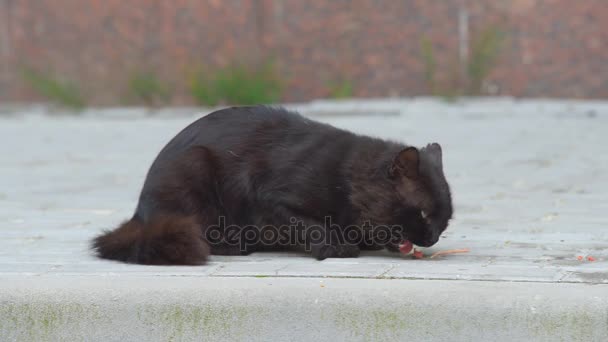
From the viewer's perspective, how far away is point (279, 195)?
3.69 meters

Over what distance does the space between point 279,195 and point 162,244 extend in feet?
1.64

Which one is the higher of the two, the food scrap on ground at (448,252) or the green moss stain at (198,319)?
the food scrap on ground at (448,252)

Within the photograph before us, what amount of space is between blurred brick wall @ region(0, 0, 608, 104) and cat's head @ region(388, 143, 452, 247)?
7754 millimetres

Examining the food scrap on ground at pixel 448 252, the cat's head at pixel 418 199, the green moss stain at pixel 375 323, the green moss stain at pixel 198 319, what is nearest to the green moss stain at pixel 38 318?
the green moss stain at pixel 198 319

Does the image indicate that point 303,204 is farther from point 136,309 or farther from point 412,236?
point 136,309

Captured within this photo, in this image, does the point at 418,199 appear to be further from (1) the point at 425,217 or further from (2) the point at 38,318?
(2) the point at 38,318

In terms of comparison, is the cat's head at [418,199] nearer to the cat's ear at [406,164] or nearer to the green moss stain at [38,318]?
the cat's ear at [406,164]

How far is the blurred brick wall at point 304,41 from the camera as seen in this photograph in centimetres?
1107

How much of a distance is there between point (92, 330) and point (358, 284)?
Answer: 33.6 inches

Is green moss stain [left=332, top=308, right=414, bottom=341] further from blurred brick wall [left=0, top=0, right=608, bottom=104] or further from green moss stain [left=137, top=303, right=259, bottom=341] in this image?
blurred brick wall [left=0, top=0, right=608, bottom=104]

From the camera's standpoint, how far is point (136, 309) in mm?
3035

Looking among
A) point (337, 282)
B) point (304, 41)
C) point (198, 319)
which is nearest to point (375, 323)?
point (337, 282)

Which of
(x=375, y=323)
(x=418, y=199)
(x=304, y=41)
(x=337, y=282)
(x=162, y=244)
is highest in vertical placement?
(x=304, y=41)

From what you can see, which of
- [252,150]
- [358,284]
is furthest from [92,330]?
[252,150]
